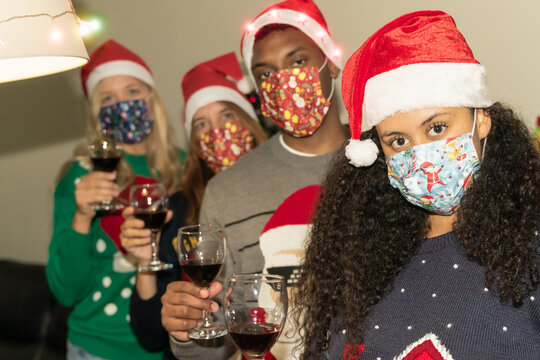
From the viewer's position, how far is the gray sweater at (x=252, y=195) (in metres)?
2.16

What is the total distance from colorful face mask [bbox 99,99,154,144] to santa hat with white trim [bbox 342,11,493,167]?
155 centimetres

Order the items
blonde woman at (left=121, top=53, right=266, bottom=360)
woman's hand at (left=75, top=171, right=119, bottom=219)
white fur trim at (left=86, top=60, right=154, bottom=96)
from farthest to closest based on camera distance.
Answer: white fur trim at (left=86, top=60, right=154, bottom=96), woman's hand at (left=75, top=171, right=119, bottom=219), blonde woman at (left=121, top=53, right=266, bottom=360)

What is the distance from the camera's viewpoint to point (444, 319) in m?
1.48

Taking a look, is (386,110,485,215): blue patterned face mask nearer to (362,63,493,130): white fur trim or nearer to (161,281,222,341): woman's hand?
(362,63,493,130): white fur trim

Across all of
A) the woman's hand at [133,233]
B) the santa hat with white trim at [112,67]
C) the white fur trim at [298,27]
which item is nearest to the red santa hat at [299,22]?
the white fur trim at [298,27]

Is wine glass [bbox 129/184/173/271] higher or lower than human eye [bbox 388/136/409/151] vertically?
lower

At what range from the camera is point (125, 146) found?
3010 millimetres

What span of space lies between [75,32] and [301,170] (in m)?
1.04

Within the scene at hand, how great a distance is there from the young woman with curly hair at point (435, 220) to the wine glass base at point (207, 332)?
25 cm

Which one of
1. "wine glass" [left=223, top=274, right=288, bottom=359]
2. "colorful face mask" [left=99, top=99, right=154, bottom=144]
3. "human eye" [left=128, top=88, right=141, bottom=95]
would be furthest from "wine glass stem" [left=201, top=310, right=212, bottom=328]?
"human eye" [left=128, top=88, right=141, bottom=95]

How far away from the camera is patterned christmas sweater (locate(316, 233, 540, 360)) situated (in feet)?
4.59

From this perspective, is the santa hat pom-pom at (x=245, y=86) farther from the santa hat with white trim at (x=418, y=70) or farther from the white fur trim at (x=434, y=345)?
the white fur trim at (x=434, y=345)

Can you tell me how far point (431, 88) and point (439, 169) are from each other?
0.63ft

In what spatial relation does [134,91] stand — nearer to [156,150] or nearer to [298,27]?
[156,150]
